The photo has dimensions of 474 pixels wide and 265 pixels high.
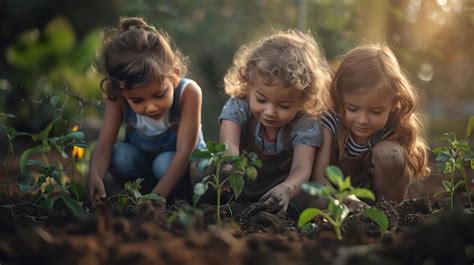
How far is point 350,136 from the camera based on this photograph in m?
3.00

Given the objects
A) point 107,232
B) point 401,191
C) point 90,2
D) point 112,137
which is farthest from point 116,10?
point 107,232

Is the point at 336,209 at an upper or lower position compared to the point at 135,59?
lower

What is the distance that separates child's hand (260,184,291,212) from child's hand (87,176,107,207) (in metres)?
0.69

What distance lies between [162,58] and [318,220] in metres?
0.97

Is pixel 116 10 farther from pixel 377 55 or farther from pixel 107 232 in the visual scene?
pixel 107 232

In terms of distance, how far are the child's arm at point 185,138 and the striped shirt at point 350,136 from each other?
0.57 metres

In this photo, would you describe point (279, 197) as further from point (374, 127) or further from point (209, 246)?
point (209, 246)

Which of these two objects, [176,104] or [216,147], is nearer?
[216,147]

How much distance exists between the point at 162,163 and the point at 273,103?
69 cm

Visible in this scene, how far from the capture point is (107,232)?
151cm

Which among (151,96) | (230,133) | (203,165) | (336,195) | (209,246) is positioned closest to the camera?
(209,246)

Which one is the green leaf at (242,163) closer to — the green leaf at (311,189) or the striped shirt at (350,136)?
the green leaf at (311,189)

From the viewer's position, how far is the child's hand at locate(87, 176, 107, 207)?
2785 millimetres

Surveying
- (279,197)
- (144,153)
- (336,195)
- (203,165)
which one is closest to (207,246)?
(336,195)
